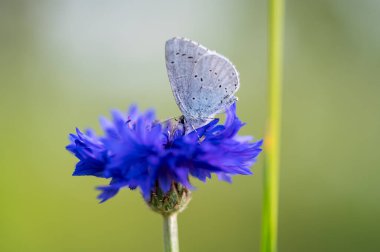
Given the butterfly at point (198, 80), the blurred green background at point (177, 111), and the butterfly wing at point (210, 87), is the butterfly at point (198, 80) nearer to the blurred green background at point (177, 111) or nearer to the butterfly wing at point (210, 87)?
the butterfly wing at point (210, 87)

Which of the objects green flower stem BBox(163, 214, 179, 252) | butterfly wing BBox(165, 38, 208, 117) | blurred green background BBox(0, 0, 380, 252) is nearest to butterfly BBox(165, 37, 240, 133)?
butterfly wing BBox(165, 38, 208, 117)

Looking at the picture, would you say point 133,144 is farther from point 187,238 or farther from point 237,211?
point 237,211

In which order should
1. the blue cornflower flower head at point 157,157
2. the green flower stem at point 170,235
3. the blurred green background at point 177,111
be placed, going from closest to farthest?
1. the blue cornflower flower head at point 157,157
2. the green flower stem at point 170,235
3. the blurred green background at point 177,111

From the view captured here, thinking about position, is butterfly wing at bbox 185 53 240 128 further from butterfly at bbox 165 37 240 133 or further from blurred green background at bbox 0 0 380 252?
blurred green background at bbox 0 0 380 252

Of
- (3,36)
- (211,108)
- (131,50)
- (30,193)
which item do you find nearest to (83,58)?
(131,50)

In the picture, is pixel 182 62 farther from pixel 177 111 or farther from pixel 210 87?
pixel 177 111

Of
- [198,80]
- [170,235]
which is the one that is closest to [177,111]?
[198,80]

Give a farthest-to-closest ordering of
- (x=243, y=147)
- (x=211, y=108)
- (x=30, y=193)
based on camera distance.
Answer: (x=30, y=193) → (x=211, y=108) → (x=243, y=147)

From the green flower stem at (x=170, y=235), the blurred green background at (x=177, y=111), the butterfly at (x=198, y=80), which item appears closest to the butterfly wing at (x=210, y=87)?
the butterfly at (x=198, y=80)
